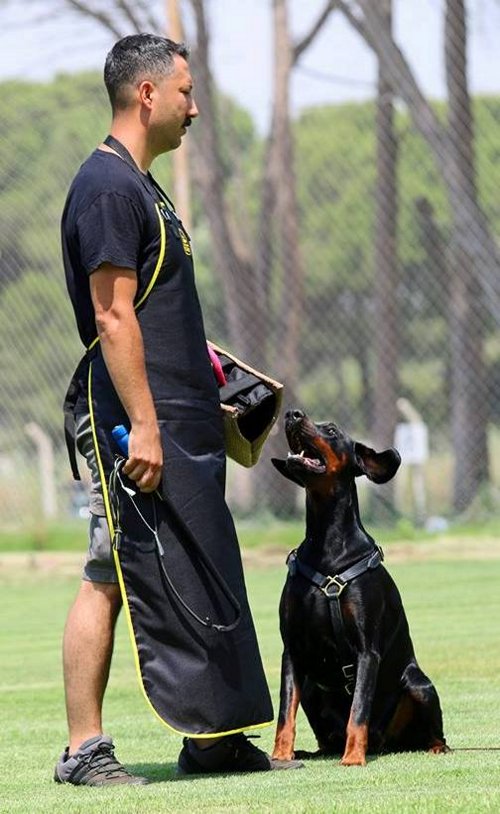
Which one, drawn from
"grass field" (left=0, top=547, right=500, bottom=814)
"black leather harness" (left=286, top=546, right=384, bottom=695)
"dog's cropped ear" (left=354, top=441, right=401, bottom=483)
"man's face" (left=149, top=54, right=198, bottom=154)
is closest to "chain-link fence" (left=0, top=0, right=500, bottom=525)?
"grass field" (left=0, top=547, right=500, bottom=814)

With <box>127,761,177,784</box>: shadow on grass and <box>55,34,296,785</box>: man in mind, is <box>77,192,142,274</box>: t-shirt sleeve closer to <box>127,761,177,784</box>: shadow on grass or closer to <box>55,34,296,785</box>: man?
<box>55,34,296,785</box>: man

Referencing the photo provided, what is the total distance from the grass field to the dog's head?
0.96 m

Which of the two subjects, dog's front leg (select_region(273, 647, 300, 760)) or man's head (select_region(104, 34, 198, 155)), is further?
dog's front leg (select_region(273, 647, 300, 760))

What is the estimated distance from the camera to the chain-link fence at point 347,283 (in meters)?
Answer: 17.2

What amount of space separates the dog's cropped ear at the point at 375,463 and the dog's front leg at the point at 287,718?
73 cm

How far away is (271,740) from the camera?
21.9 feet

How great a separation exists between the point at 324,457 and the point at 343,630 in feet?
2.00

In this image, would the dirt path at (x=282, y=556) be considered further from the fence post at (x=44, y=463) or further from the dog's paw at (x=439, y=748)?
the dog's paw at (x=439, y=748)

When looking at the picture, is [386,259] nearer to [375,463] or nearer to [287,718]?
[375,463]

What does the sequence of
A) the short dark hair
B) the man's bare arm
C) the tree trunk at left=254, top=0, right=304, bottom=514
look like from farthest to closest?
1. the tree trunk at left=254, top=0, right=304, bottom=514
2. the short dark hair
3. the man's bare arm

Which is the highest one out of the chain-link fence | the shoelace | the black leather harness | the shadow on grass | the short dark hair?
the chain-link fence

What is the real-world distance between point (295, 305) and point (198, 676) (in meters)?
12.7

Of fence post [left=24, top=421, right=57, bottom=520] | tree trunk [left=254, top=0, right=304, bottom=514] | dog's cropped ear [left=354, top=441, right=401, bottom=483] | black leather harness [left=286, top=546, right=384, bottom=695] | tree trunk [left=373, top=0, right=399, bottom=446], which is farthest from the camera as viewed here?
tree trunk [left=373, top=0, right=399, bottom=446]

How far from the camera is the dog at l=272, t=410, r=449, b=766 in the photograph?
19.0ft
